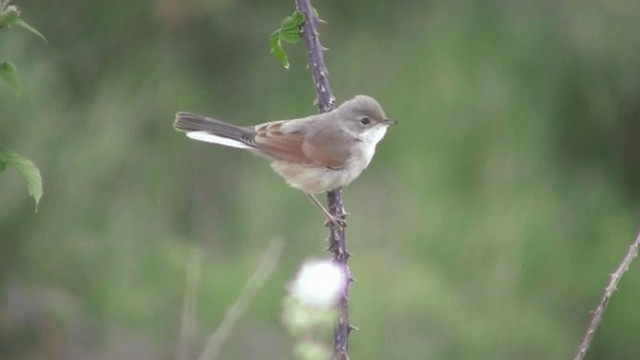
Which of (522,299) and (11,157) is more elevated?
(522,299)

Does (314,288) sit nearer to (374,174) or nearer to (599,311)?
(599,311)

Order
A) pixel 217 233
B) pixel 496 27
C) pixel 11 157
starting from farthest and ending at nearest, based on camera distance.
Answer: pixel 217 233, pixel 496 27, pixel 11 157

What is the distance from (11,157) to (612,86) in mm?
3640

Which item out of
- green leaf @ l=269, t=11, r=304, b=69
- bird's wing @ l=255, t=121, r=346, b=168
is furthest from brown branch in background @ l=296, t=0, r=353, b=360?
bird's wing @ l=255, t=121, r=346, b=168

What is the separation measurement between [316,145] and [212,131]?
51cm

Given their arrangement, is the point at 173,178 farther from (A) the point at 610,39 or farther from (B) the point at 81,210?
(A) the point at 610,39

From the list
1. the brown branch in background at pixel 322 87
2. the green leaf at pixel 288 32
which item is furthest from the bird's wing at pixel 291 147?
the green leaf at pixel 288 32

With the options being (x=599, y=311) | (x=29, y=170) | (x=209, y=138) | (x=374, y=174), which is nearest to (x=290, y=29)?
(x=29, y=170)

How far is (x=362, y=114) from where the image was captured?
13.0 ft

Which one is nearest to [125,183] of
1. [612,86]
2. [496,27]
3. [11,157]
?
[496,27]

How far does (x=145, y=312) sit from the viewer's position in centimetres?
545

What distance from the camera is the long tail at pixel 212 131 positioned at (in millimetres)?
3279

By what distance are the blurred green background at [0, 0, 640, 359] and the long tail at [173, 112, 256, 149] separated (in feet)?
5.37

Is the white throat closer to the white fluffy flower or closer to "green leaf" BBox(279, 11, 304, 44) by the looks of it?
"green leaf" BBox(279, 11, 304, 44)
